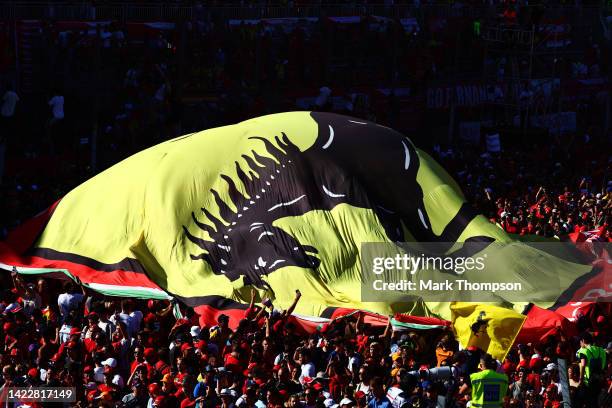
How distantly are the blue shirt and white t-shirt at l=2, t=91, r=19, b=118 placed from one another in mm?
15722

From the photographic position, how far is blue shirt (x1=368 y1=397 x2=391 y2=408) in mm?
12680

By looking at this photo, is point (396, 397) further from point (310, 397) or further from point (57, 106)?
point (57, 106)

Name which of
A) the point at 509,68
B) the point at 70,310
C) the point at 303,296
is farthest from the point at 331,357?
the point at 509,68

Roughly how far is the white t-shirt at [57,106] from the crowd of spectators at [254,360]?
8683 millimetres

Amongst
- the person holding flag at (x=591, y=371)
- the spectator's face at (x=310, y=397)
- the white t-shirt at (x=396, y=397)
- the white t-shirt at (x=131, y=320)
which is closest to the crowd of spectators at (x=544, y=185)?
the person holding flag at (x=591, y=371)

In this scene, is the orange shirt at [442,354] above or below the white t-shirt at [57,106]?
below

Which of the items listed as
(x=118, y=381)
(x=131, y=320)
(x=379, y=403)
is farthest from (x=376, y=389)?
(x=131, y=320)

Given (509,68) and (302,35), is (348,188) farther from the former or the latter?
(509,68)

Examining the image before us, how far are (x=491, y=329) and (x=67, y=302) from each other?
20.5 ft

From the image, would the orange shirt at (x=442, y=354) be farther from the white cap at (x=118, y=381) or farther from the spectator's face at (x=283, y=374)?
the white cap at (x=118, y=381)

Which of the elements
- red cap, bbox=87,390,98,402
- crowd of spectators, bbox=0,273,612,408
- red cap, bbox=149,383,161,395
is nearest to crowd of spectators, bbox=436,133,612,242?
crowd of spectators, bbox=0,273,612,408

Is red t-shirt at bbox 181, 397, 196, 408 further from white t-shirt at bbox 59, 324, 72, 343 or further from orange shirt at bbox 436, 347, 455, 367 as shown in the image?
white t-shirt at bbox 59, 324, 72, 343

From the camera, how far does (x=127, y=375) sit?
15883 millimetres

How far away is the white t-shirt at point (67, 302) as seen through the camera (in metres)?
18.5
